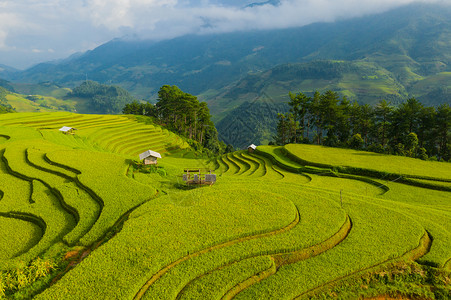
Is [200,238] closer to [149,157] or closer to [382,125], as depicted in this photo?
[149,157]

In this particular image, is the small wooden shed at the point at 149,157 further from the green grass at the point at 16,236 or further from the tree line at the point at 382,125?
the tree line at the point at 382,125

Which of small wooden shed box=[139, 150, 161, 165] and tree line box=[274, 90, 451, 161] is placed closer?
small wooden shed box=[139, 150, 161, 165]

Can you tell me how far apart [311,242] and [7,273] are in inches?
510

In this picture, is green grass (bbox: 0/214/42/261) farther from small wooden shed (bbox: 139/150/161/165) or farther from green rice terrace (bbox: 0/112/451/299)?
small wooden shed (bbox: 139/150/161/165)

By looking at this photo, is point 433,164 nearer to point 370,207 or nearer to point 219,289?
point 370,207

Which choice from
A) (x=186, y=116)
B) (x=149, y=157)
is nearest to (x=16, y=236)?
(x=149, y=157)

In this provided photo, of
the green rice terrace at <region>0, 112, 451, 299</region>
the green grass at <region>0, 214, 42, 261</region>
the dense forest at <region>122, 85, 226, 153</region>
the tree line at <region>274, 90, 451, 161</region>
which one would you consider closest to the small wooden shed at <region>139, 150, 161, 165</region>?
the green rice terrace at <region>0, 112, 451, 299</region>

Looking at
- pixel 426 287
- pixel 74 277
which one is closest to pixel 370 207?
pixel 426 287

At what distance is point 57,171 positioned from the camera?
20234 millimetres

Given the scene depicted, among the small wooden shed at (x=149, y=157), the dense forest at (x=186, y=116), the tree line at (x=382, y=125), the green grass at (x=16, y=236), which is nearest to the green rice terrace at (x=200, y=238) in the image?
the green grass at (x=16, y=236)

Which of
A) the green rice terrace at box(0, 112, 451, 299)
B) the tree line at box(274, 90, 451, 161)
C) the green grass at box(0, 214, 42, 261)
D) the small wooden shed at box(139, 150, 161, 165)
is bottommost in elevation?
the green grass at box(0, 214, 42, 261)

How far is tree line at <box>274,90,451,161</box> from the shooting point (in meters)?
37.2

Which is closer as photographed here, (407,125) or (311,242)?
(311,242)

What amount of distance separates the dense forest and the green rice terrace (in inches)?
1328
